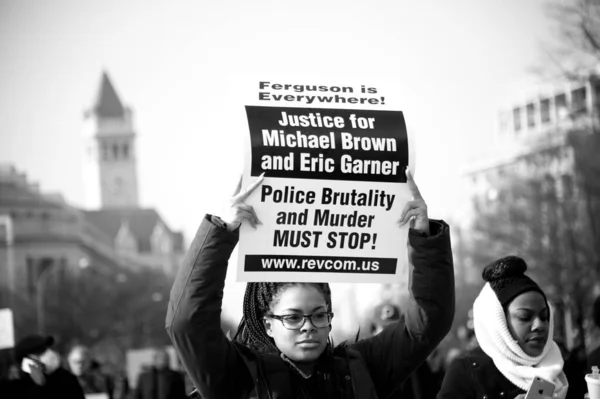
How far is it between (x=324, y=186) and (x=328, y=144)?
149 mm

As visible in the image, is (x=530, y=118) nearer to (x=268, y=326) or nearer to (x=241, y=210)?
(x=268, y=326)

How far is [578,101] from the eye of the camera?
32.2 meters

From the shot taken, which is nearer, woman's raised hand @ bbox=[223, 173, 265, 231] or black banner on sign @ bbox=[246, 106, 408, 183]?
woman's raised hand @ bbox=[223, 173, 265, 231]

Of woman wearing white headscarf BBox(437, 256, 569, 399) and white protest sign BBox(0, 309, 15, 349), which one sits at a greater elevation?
woman wearing white headscarf BBox(437, 256, 569, 399)

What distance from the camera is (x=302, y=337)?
17.7 ft

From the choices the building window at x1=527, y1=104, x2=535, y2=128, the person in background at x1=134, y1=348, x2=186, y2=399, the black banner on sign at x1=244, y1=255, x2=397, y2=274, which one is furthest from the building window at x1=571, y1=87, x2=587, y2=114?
the building window at x1=527, y1=104, x2=535, y2=128

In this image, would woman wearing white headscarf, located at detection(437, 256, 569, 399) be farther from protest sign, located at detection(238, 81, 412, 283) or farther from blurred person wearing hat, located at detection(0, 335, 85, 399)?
blurred person wearing hat, located at detection(0, 335, 85, 399)

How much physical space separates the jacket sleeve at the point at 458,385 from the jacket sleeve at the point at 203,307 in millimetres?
1816

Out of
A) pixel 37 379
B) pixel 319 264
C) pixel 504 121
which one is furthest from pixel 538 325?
pixel 504 121

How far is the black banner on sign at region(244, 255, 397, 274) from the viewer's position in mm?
5418

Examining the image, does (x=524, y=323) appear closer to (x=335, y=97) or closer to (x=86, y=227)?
(x=335, y=97)

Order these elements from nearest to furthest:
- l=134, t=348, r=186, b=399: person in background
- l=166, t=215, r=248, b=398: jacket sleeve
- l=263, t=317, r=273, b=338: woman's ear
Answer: l=166, t=215, r=248, b=398: jacket sleeve → l=263, t=317, r=273, b=338: woman's ear → l=134, t=348, r=186, b=399: person in background

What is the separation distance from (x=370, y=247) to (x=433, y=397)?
17.0ft

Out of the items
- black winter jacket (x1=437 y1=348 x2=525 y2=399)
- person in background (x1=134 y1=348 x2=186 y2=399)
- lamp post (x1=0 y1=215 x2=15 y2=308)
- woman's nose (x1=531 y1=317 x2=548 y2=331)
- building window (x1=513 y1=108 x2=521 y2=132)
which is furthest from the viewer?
building window (x1=513 y1=108 x2=521 y2=132)
